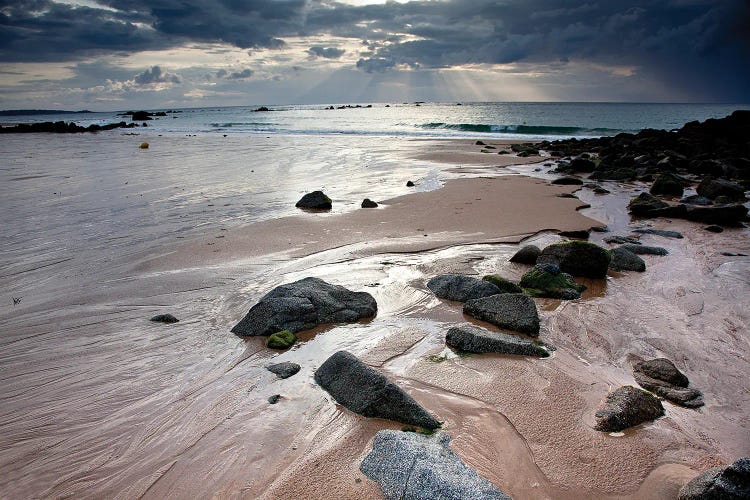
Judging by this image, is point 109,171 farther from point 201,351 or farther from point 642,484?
point 642,484

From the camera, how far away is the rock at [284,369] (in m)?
4.14

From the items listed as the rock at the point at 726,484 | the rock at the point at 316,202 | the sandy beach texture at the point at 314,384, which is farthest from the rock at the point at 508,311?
the rock at the point at 316,202

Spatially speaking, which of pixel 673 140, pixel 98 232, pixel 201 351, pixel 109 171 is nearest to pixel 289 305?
pixel 201 351

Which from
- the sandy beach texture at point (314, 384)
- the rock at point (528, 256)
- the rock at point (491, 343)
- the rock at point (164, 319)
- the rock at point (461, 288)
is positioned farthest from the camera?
the rock at point (528, 256)

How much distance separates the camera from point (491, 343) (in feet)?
14.9

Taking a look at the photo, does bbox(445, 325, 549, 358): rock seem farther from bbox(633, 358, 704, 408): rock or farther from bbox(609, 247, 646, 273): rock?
bbox(609, 247, 646, 273): rock

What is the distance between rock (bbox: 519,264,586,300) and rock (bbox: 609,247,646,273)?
114 cm

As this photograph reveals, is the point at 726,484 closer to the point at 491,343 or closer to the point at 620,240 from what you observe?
the point at 491,343

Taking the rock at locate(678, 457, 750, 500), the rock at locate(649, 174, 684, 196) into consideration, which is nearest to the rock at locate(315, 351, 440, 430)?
the rock at locate(678, 457, 750, 500)

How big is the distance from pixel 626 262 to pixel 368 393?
525 cm

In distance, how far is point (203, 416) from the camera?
3.60 meters

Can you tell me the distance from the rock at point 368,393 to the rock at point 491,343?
1.20 meters

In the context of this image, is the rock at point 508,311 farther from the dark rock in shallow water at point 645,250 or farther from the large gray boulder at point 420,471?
the dark rock in shallow water at point 645,250

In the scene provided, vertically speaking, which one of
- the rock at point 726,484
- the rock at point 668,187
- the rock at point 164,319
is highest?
the rock at point 668,187
